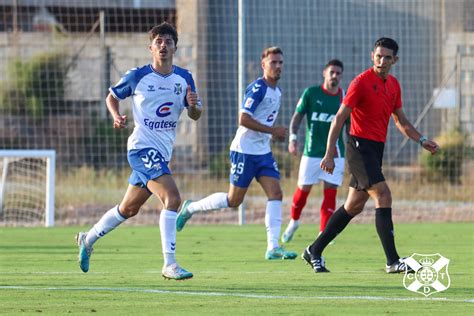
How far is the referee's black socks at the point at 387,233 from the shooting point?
9.91 m

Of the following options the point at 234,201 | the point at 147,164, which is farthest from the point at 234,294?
the point at 234,201

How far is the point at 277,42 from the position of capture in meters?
21.6

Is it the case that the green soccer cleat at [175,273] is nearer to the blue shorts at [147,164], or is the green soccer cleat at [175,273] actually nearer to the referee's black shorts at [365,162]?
the blue shorts at [147,164]

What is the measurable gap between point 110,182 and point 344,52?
5.43m

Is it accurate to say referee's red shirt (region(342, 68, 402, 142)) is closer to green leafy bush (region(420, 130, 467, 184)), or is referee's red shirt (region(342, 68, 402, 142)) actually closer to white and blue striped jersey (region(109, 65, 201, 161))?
white and blue striped jersey (region(109, 65, 201, 161))

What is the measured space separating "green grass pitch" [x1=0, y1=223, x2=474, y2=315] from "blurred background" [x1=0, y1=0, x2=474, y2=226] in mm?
4697

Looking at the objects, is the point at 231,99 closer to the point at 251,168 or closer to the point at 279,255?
the point at 251,168

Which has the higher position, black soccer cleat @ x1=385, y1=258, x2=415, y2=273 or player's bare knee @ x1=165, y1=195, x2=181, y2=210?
player's bare knee @ x1=165, y1=195, x2=181, y2=210

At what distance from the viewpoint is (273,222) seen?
12117 mm

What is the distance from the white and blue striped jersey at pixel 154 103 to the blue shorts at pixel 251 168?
2.52m

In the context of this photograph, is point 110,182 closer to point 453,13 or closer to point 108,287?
point 453,13

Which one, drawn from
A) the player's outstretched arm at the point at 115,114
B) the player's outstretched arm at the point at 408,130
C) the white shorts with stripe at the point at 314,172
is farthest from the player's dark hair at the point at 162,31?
the white shorts with stripe at the point at 314,172

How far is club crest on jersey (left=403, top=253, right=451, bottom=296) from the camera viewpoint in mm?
8766

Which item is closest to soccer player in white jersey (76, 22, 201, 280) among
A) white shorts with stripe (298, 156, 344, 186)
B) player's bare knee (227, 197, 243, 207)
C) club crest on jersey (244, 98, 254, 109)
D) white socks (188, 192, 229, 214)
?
club crest on jersey (244, 98, 254, 109)
